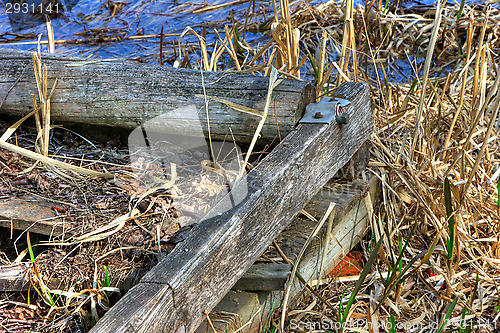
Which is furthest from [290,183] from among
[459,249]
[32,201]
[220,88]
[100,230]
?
[32,201]

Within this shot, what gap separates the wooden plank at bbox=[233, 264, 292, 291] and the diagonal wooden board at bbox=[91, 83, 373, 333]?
0.20m

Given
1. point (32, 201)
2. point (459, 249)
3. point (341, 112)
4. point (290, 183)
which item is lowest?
point (459, 249)

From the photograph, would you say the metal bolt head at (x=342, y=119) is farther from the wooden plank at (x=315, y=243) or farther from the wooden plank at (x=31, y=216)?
the wooden plank at (x=31, y=216)

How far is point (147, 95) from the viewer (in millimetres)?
2379

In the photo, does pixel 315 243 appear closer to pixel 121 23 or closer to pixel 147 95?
pixel 147 95

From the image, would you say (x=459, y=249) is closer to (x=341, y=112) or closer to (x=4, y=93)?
(x=341, y=112)

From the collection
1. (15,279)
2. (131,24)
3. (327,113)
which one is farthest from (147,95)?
(131,24)

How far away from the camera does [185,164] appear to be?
238 centimetres

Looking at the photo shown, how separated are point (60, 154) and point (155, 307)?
1.56m

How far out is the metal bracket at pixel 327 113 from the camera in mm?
2020

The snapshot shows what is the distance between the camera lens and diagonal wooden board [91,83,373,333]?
1.33 m

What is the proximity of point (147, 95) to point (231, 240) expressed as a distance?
1.11m

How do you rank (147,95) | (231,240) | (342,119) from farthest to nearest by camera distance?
1. (147,95)
2. (342,119)
3. (231,240)

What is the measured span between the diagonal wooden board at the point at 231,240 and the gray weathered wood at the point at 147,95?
0.21 m
